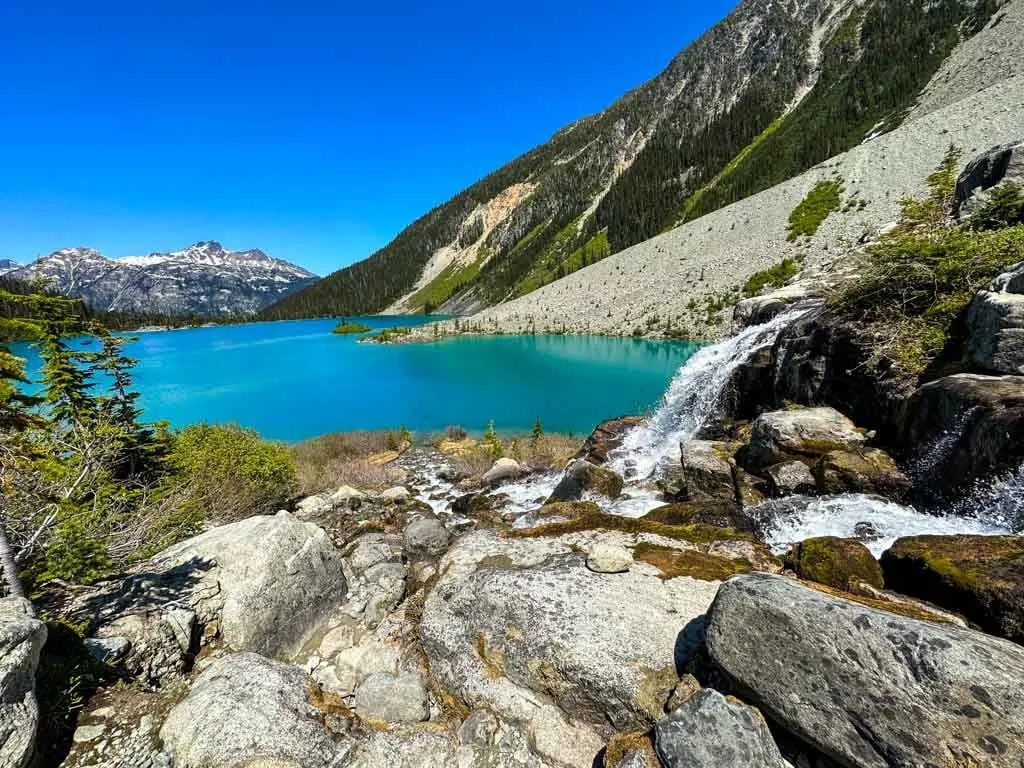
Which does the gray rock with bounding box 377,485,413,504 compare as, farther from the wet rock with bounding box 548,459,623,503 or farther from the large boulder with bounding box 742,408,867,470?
the large boulder with bounding box 742,408,867,470

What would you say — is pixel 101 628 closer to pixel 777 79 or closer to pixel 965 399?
pixel 965 399

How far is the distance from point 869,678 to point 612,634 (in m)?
2.75

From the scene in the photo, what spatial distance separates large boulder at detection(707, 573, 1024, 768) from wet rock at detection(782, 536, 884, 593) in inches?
84.8

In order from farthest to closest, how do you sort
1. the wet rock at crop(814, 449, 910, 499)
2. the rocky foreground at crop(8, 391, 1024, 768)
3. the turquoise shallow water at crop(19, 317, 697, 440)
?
the turquoise shallow water at crop(19, 317, 697, 440) → the wet rock at crop(814, 449, 910, 499) → the rocky foreground at crop(8, 391, 1024, 768)

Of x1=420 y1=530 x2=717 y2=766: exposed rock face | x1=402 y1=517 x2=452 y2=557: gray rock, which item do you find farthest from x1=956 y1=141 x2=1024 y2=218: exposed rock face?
x1=402 y1=517 x2=452 y2=557: gray rock

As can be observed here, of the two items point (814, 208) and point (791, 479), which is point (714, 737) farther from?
point (814, 208)

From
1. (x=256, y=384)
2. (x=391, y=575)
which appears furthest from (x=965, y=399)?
(x=256, y=384)

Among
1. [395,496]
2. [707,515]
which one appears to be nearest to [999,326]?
[707,515]

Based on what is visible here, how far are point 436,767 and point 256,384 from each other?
159 ft

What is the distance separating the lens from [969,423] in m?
6.93

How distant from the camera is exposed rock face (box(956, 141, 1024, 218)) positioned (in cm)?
1380

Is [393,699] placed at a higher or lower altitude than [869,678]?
lower

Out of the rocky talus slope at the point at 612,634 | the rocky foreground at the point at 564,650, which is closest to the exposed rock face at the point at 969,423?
the rocky talus slope at the point at 612,634

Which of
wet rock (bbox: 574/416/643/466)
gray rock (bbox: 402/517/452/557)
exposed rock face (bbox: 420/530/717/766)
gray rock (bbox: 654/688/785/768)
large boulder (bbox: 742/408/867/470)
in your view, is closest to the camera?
gray rock (bbox: 654/688/785/768)
